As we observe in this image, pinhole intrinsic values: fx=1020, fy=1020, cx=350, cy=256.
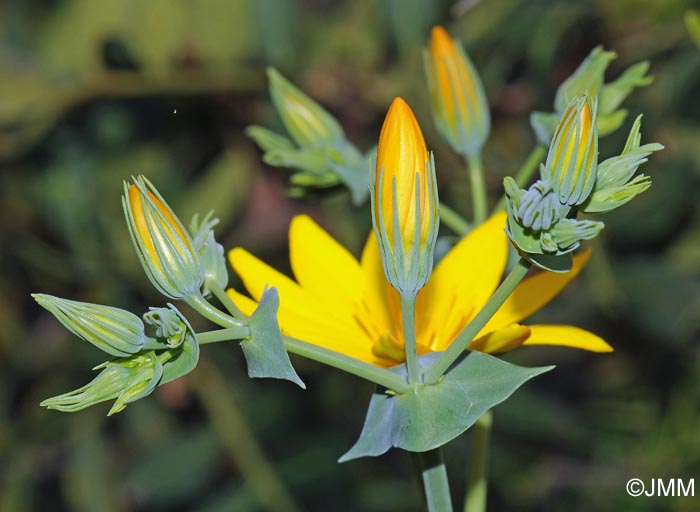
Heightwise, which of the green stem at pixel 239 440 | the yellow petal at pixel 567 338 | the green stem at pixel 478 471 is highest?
the yellow petal at pixel 567 338

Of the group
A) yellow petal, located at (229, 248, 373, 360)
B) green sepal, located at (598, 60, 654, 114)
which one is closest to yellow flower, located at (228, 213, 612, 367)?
yellow petal, located at (229, 248, 373, 360)

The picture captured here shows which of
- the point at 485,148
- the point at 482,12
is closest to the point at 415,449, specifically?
the point at 485,148

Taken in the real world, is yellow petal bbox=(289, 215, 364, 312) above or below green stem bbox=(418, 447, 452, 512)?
above

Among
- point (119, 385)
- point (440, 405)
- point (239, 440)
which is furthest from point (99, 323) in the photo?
point (239, 440)

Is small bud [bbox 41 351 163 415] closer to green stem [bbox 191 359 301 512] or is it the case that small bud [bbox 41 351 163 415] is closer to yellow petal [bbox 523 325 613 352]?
yellow petal [bbox 523 325 613 352]

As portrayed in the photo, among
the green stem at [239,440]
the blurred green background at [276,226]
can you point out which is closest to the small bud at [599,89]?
the blurred green background at [276,226]

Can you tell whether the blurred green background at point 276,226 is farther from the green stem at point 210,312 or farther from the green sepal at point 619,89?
the green stem at point 210,312

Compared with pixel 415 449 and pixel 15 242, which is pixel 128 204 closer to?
pixel 415 449
